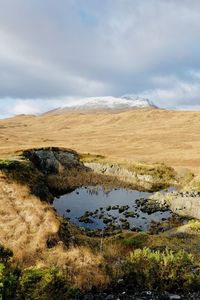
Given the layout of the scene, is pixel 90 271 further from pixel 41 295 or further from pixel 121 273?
pixel 41 295

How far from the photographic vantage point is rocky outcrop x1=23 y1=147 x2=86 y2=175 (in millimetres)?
64625

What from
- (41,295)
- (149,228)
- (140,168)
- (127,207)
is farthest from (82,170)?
(41,295)

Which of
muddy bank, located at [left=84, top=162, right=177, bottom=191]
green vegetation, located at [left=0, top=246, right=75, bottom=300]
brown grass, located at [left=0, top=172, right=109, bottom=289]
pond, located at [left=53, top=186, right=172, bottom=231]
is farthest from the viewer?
muddy bank, located at [left=84, top=162, right=177, bottom=191]

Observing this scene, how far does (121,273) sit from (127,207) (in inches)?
1218

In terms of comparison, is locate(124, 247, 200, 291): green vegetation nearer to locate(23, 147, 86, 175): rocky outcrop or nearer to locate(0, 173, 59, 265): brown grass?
locate(0, 173, 59, 265): brown grass

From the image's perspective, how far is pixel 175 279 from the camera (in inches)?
576

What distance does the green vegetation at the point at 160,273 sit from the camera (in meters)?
14.5

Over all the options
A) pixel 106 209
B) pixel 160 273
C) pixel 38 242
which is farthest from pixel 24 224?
pixel 106 209

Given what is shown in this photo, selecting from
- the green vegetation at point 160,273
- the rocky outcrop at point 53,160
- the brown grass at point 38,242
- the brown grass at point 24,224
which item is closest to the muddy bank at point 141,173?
the rocky outcrop at point 53,160

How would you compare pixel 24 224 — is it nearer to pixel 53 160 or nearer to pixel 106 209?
pixel 106 209

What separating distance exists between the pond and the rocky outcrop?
9.94 meters

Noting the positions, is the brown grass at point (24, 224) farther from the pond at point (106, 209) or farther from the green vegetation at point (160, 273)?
the pond at point (106, 209)

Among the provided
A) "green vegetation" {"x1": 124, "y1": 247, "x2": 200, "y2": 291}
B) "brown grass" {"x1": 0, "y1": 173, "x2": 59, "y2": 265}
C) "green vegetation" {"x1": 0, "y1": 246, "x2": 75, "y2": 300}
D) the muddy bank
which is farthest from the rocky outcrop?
"green vegetation" {"x1": 0, "y1": 246, "x2": 75, "y2": 300}

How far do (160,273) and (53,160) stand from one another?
5332 cm
